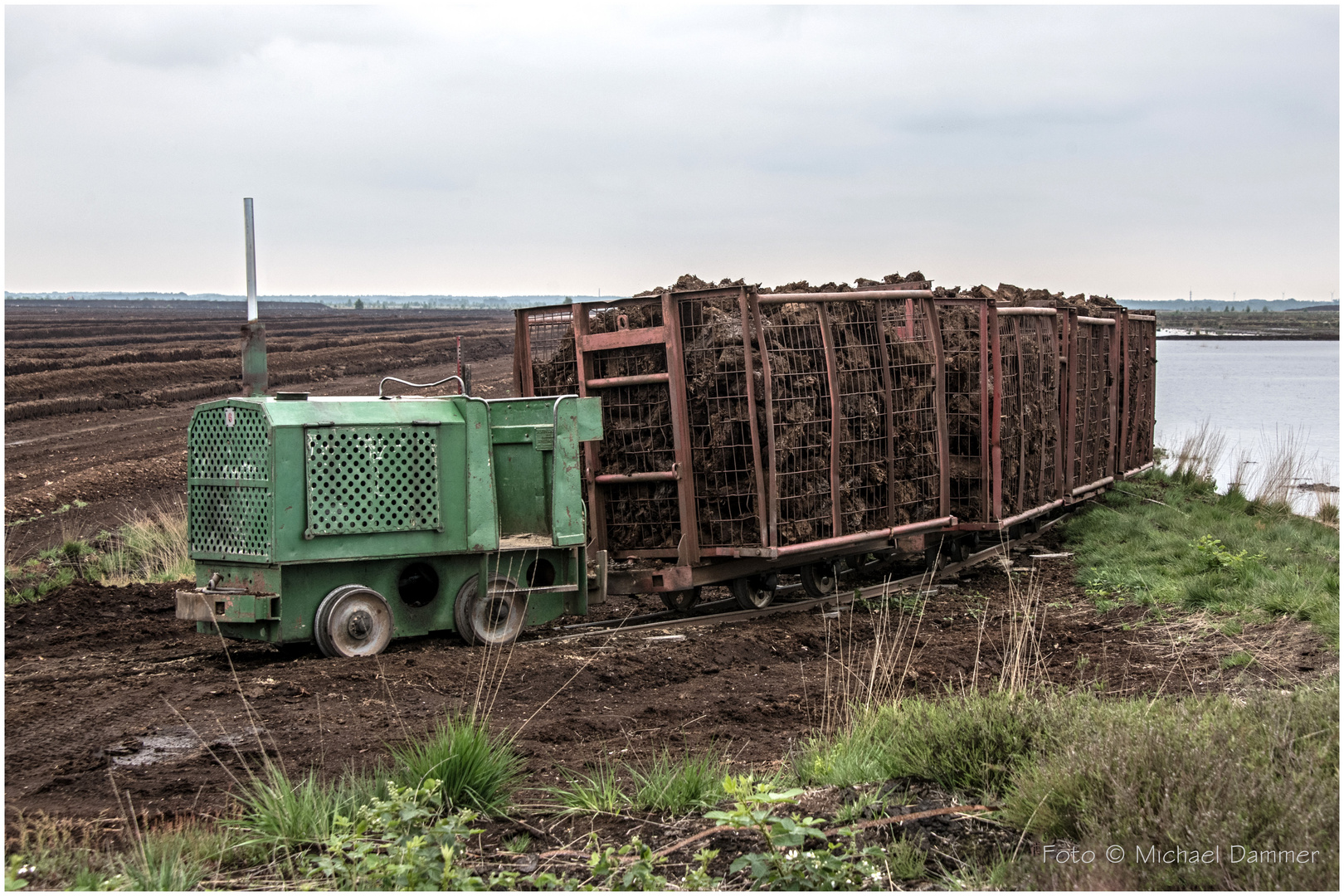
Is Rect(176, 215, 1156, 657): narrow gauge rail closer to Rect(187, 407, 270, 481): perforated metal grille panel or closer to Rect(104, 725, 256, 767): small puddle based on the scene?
Rect(187, 407, 270, 481): perforated metal grille panel

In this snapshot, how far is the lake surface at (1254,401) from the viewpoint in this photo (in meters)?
28.1

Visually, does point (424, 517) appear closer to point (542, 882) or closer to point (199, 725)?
point (199, 725)

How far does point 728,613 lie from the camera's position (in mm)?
11094

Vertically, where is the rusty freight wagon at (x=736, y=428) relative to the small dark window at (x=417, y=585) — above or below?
above

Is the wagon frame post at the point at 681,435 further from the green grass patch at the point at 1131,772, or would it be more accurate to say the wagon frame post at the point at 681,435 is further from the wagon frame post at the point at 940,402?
the green grass patch at the point at 1131,772

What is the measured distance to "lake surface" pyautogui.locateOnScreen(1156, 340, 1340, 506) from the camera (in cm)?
2811

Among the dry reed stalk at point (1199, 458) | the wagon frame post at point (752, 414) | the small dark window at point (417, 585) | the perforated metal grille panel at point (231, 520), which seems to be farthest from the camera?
the dry reed stalk at point (1199, 458)

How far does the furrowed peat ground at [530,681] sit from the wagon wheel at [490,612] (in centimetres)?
19

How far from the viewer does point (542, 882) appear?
455cm

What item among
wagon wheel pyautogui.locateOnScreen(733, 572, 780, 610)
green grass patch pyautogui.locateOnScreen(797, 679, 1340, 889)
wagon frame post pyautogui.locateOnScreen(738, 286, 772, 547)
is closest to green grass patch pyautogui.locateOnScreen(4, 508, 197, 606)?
wagon wheel pyautogui.locateOnScreen(733, 572, 780, 610)

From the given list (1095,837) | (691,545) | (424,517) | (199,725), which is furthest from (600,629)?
(1095,837)

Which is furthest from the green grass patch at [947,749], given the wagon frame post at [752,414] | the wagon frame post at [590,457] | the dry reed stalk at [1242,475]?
the dry reed stalk at [1242,475]

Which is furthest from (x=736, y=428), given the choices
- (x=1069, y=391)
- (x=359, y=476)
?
(x=1069, y=391)

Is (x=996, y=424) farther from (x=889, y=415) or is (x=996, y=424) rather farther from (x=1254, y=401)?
(x=1254, y=401)
